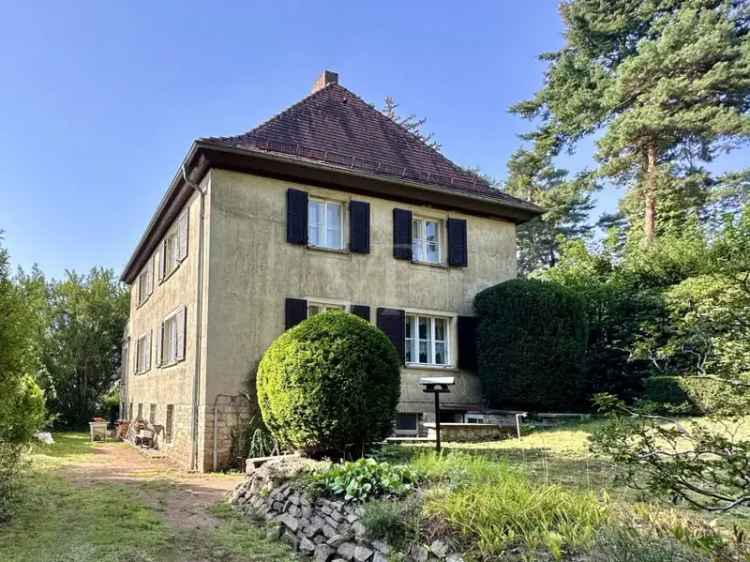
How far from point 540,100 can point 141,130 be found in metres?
17.1

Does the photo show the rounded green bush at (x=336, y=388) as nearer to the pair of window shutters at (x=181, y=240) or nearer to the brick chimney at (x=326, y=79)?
the pair of window shutters at (x=181, y=240)

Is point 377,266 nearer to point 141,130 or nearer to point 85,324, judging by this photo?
point 141,130

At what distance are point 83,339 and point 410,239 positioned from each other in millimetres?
17773

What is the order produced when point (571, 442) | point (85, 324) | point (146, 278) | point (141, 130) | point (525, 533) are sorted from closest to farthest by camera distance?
1. point (525, 533)
2. point (571, 442)
3. point (141, 130)
4. point (146, 278)
5. point (85, 324)

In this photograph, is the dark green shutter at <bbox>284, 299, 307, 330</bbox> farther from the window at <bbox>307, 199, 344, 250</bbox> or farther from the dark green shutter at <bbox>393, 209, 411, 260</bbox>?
the dark green shutter at <bbox>393, 209, 411, 260</bbox>

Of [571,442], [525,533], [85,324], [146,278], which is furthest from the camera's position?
[85,324]

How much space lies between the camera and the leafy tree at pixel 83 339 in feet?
79.5

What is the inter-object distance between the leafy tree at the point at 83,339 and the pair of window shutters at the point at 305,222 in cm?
1642

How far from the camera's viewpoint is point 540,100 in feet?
84.6

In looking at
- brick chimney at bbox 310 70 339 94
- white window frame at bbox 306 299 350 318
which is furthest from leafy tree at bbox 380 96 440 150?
white window frame at bbox 306 299 350 318

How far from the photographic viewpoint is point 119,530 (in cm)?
588

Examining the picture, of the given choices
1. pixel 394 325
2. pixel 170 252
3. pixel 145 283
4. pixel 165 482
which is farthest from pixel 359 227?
pixel 145 283

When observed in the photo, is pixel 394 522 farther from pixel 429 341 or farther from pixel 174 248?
pixel 174 248

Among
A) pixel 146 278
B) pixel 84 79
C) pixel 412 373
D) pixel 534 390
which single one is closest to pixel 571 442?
pixel 534 390
